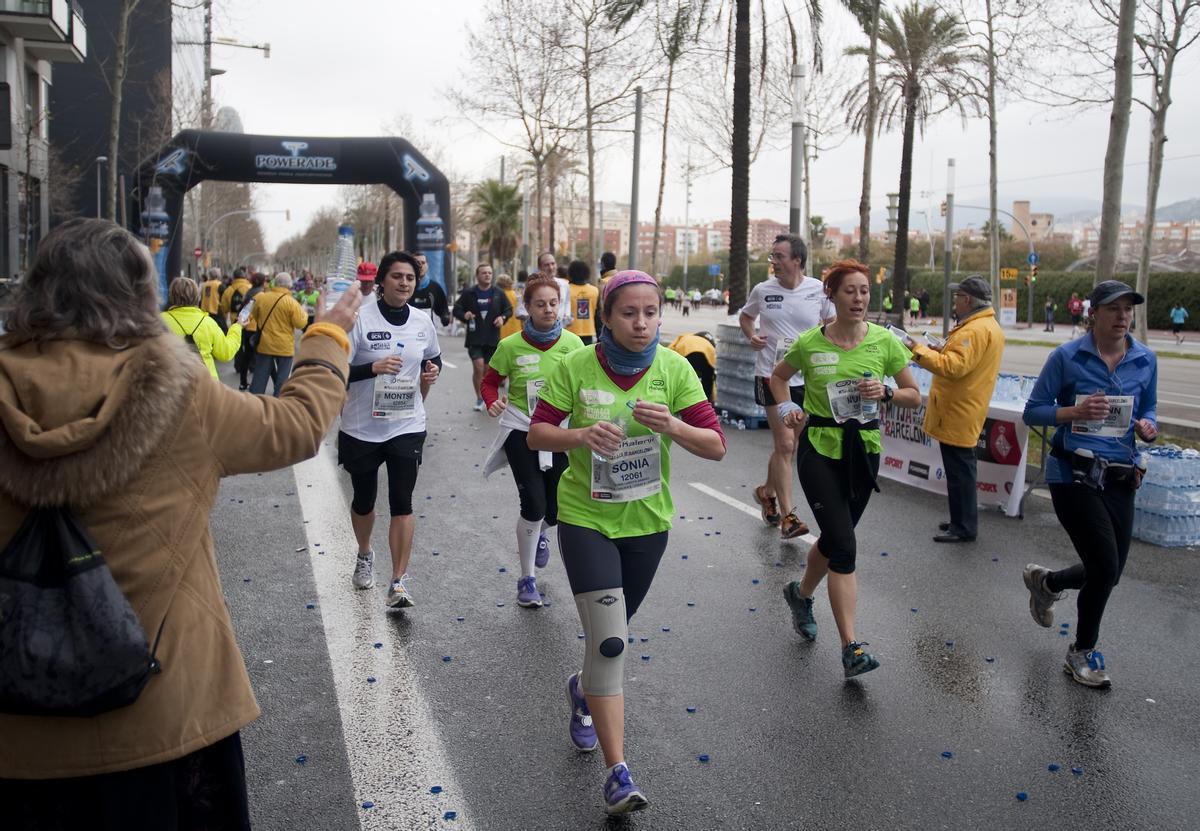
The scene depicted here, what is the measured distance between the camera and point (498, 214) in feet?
246

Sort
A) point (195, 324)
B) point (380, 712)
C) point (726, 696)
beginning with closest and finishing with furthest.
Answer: point (380, 712), point (726, 696), point (195, 324)

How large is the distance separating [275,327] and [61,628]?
503 inches

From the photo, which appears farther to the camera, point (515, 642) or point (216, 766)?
point (515, 642)

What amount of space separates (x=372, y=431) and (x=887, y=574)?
338 cm

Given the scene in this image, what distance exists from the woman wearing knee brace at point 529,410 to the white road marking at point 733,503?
2.25 metres

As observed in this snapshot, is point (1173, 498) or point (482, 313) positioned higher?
point (482, 313)

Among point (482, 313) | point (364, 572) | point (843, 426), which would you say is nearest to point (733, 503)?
point (364, 572)

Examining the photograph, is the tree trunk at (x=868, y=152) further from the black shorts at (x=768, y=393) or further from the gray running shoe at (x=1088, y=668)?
the gray running shoe at (x=1088, y=668)

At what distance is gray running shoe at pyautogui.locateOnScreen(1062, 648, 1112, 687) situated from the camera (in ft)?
16.9

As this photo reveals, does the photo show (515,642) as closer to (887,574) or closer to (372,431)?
(372,431)

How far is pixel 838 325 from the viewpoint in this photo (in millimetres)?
5684

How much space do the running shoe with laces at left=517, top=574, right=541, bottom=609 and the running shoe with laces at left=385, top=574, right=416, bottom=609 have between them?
0.62m

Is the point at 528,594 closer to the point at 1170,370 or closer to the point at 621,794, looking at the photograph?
the point at 621,794

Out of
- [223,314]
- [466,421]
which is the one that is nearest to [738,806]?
[466,421]
